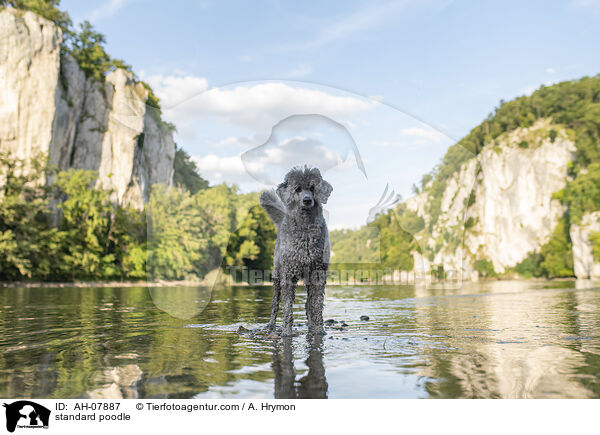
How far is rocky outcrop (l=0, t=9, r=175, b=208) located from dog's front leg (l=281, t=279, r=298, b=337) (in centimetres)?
4116

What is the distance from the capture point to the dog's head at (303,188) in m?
7.04

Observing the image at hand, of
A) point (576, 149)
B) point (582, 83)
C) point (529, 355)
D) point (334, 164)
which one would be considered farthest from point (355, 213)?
point (582, 83)

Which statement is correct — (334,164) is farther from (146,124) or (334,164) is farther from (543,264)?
(543,264)

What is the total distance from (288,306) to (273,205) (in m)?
1.79

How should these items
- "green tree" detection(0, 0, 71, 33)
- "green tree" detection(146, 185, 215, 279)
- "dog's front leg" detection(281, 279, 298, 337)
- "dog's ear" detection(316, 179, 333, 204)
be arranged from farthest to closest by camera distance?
"green tree" detection(0, 0, 71, 33) → "green tree" detection(146, 185, 215, 279) → "dog's front leg" detection(281, 279, 298, 337) → "dog's ear" detection(316, 179, 333, 204)

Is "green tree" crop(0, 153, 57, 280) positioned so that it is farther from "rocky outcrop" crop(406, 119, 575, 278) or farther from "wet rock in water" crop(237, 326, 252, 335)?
"rocky outcrop" crop(406, 119, 575, 278)

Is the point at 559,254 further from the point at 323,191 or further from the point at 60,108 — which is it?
the point at 323,191

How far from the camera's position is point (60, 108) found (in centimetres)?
5966

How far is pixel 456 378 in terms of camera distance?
4656 millimetres

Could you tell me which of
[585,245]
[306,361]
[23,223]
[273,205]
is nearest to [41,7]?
[23,223]

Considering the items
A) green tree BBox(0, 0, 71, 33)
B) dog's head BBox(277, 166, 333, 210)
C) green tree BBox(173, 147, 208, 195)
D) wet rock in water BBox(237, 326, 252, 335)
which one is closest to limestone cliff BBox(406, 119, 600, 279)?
green tree BBox(0, 0, 71, 33)
